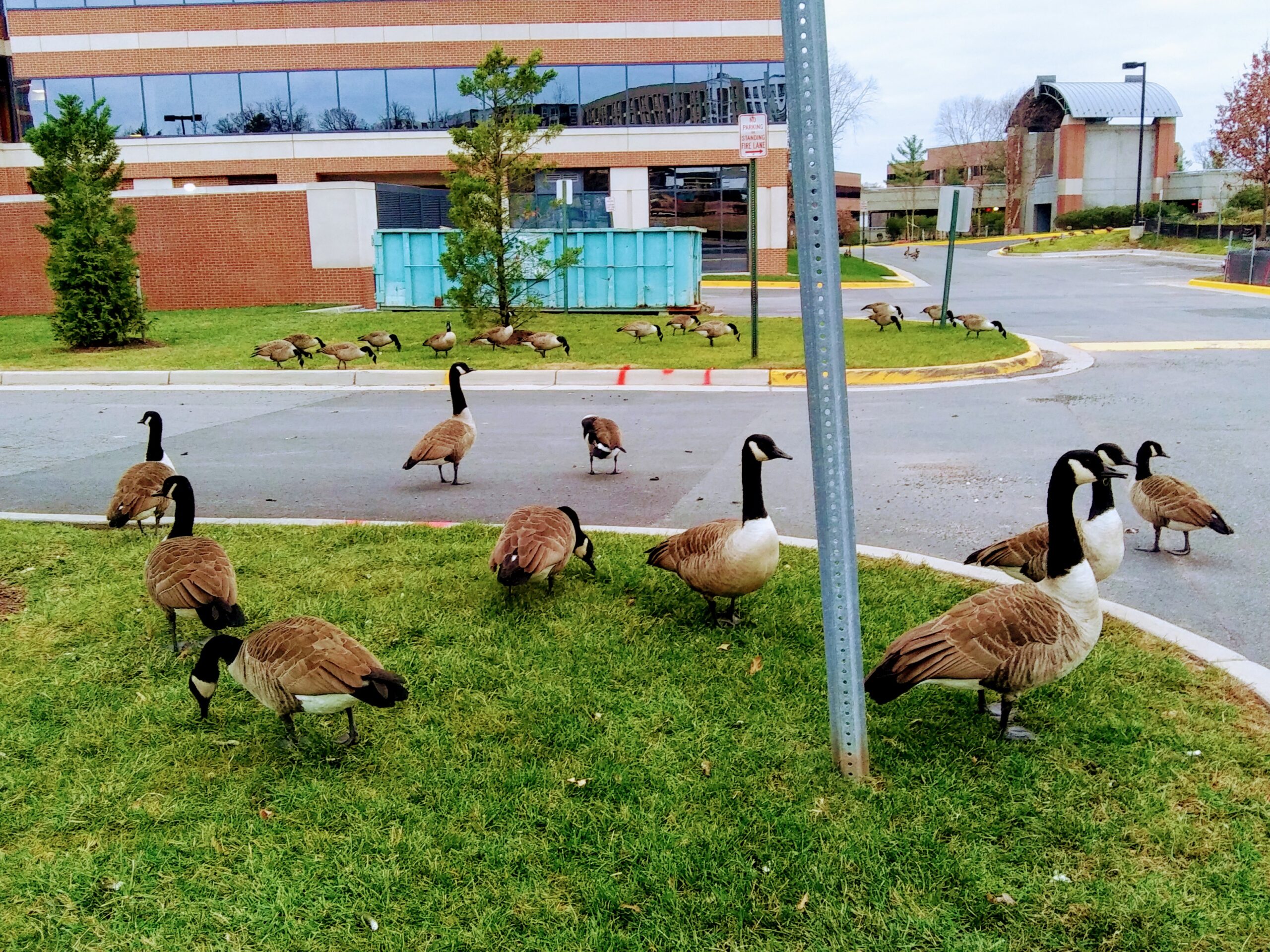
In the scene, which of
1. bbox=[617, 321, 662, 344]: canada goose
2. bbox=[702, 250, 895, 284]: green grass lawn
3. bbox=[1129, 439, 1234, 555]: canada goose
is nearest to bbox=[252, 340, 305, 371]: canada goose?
bbox=[617, 321, 662, 344]: canada goose

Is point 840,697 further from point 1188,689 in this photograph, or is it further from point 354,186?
point 354,186

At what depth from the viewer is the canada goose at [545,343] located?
16750mm

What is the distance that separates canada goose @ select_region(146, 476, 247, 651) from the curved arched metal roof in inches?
2915

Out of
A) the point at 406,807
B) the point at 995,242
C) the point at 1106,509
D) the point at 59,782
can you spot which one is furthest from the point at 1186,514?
the point at 995,242

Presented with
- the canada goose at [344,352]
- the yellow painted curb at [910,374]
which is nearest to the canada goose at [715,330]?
the yellow painted curb at [910,374]

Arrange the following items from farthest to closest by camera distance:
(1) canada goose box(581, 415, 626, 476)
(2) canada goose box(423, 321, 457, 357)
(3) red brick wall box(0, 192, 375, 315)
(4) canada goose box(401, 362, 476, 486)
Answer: (3) red brick wall box(0, 192, 375, 315) < (2) canada goose box(423, 321, 457, 357) < (1) canada goose box(581, 415, 626, 476) < (4) canada goose box(401, 362, 476, 486)

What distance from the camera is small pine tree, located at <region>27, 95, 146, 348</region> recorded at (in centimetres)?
1855

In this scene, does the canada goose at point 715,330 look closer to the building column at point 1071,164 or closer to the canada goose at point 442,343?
the canada goose at point 442,343

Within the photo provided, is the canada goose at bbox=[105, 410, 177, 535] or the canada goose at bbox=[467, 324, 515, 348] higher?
the canada goose at bbox=[467, 324, 515, 348]

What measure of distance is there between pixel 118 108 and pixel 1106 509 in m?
41.3

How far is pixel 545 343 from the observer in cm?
1673

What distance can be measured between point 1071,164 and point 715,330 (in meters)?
61.3

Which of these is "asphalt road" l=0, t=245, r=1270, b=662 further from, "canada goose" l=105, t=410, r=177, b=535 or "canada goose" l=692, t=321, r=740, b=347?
"canada goose" l=692, t=321, r=740, b=347

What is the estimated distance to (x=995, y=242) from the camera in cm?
6769
